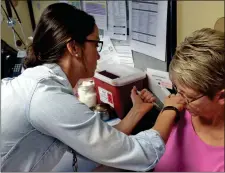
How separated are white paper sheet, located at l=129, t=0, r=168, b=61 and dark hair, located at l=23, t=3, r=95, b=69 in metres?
0.36

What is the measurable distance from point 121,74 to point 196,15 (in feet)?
1.72

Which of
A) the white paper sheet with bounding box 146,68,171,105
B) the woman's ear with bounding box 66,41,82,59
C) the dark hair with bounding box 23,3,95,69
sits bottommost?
the white paper sheet with bounding box 146,68,171,105

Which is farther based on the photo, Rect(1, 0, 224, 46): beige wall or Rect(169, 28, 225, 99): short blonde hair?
Rect(1, 0, 224, 46): beige wall

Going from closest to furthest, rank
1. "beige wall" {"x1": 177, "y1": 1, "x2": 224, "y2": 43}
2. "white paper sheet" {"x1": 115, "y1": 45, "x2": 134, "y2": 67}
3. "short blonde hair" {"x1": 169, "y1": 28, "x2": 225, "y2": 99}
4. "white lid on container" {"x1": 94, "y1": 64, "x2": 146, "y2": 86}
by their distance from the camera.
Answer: "short blonde hair" {"x1": 169, "y1": 28, "x2": 225, "y2": 99}, "beige wall" {"x1": 177, "y1": 1, "x2": 224, "y2": 43}, "white lid on container" {"x1": 94, "y1": 64, "x2": 146, "y2": 86}, "white paper sheet" {"x1": 115, "y1": 45, "x2": 134, "y2": 67}

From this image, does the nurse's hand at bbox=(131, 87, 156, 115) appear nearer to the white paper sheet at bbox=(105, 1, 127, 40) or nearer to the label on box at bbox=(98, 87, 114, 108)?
the label on box at bbox=(98, 87, 114, 108)

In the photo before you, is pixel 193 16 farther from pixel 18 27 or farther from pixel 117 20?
pixel 18 27

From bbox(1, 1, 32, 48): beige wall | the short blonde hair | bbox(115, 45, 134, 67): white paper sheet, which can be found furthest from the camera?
bbox(1, 1, 32, 48): beige wall

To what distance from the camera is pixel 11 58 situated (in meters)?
1.79

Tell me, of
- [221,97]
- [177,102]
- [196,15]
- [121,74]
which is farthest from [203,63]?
[121,74]

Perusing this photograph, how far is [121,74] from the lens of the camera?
1520 mm

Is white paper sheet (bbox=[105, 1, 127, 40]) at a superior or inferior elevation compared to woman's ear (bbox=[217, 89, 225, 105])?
superior

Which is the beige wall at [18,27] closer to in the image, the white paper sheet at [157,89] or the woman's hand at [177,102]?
the white paper sheet at [157,89]

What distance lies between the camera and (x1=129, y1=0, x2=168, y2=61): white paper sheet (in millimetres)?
1256

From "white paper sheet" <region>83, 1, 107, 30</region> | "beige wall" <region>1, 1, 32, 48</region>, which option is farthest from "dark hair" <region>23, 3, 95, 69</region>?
"beige wall" <region>1, 1, 32, 48</region>
